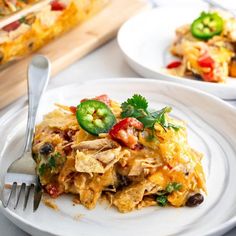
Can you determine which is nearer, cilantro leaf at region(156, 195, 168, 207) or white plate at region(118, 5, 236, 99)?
cilantro leaf at region(156, 195, 168, 207)

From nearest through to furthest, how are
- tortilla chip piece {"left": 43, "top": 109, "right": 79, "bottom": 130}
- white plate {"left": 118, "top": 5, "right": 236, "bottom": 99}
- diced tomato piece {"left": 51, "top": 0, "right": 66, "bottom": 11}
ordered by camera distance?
tortilla chip piece {"left": 43, "top": 109, "right": 79, "bottom": 130}, white plate {"left": 118, "top": 5, "right": 236, "bottom": 99}, diced tomato piece {"left": 51, "top": 0, "right": 66, "bottom": 11}

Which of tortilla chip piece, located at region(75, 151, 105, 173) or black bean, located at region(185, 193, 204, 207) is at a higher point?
tortilla chip piece, located at region(75, 151, 105, 173)

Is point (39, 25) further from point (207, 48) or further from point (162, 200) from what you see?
point (162, 200)

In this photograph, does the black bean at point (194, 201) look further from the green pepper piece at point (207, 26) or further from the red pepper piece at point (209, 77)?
the green pepper piece at point (207, 26)

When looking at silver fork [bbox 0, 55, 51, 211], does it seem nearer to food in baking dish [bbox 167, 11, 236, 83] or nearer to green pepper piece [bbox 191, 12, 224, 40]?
food in baking dish [bbox 167, 11, 236, 83]

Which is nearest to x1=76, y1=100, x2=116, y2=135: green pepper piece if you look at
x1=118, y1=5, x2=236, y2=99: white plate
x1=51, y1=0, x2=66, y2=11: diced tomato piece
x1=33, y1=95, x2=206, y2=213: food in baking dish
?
x1=33, y1=95, x2=206, y2=213: food in baking dish

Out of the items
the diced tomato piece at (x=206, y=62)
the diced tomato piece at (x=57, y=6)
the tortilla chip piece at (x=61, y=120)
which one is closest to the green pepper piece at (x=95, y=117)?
the tortilla chip piece at (x=61, y=120)

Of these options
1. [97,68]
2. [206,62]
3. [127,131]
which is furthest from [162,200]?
[97,68]
